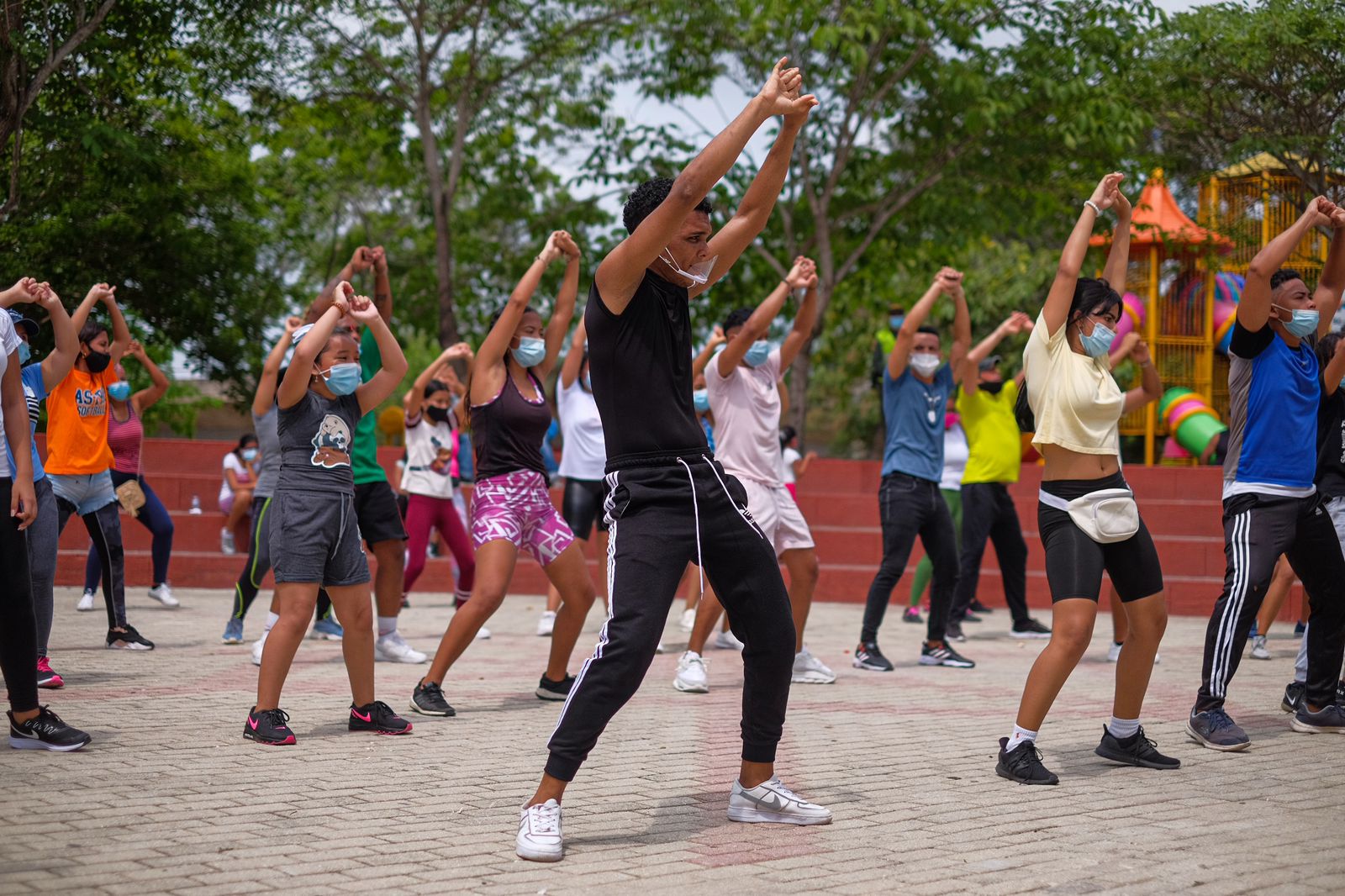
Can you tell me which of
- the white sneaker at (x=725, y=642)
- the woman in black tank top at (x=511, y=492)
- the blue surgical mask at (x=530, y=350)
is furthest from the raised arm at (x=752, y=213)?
the white sneaker at (x=725, y=642)

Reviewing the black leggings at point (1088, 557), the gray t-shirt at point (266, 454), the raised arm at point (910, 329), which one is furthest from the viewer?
the gray t-shirt at point (266, 454)

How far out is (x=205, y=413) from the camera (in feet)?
164

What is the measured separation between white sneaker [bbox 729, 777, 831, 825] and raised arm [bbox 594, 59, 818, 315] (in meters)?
1.80

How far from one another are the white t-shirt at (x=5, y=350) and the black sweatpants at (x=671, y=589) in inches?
101

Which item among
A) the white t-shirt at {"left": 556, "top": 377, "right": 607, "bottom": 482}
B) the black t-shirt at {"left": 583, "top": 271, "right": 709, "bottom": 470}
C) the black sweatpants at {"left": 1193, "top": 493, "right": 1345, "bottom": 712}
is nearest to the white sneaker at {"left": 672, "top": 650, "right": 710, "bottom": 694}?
the black sweatpants at {"left": 1193, "top": 493, "right": 1345, "bottom": 712}

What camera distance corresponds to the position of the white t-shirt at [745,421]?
312 inches

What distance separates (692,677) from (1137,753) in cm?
280

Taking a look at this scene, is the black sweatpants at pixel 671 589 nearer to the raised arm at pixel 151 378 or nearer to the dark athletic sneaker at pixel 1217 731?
the dark athletic sneaker at pixel 1217 731

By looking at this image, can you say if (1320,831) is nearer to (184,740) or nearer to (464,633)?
(464,633)

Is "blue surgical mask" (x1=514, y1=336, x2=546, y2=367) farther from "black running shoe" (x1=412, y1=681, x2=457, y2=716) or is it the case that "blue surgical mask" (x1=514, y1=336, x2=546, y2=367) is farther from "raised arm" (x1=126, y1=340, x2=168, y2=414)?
"raised arm" (x1=126, y1=340, x2=168, y2=414)

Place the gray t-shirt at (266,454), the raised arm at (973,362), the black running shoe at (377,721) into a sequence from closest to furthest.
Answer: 1. the black running shoe at (377,721)
2. the raised arm at (973,362)
3. the gray t-shirt at (266,454)

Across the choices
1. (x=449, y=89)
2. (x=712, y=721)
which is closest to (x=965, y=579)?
(x=712, y=721)

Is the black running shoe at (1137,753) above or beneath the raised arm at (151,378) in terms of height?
beneath

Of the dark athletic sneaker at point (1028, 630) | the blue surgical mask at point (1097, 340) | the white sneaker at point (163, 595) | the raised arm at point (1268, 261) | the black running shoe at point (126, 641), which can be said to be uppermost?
the raised arm at point (1268, 261)
